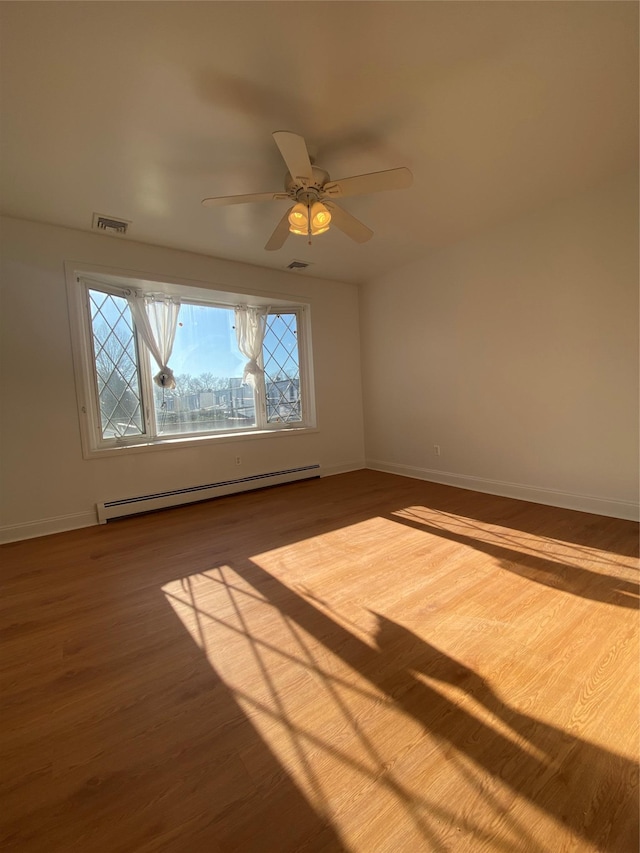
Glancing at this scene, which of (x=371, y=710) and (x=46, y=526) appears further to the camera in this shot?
(x=46, y=526)

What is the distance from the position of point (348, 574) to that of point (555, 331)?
2.77 meters

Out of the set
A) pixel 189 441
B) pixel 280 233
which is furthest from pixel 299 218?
pixel 189 441

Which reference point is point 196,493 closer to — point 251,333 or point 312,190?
point 251,333

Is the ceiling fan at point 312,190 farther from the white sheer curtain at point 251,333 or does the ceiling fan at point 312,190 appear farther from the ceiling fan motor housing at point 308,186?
the white sheer curtain at point 251,333

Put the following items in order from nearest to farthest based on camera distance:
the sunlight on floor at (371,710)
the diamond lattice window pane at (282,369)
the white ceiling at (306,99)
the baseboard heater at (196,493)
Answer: the sunlight on floor at (371,710), the white ceiling at (306,99), the baseboard heater at (196,493), the diamond lattice window pane at (282,369)

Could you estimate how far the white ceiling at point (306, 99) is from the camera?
1.52m

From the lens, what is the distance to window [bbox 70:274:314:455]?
354cm

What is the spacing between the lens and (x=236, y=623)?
1.85 metres

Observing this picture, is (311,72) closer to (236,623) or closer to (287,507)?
(236,623)

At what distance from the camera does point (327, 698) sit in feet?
4.51

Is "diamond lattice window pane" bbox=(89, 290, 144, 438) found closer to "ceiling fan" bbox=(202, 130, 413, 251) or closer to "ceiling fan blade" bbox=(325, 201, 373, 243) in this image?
"ceiling fan" bbox=(202, 130, 413, 251)

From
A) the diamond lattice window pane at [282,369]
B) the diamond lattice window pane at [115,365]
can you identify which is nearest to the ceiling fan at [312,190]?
the diamond lattice window pane at [115,365]

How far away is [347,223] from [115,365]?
2.70 meters

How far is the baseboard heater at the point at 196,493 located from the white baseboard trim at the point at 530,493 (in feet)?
4.53
